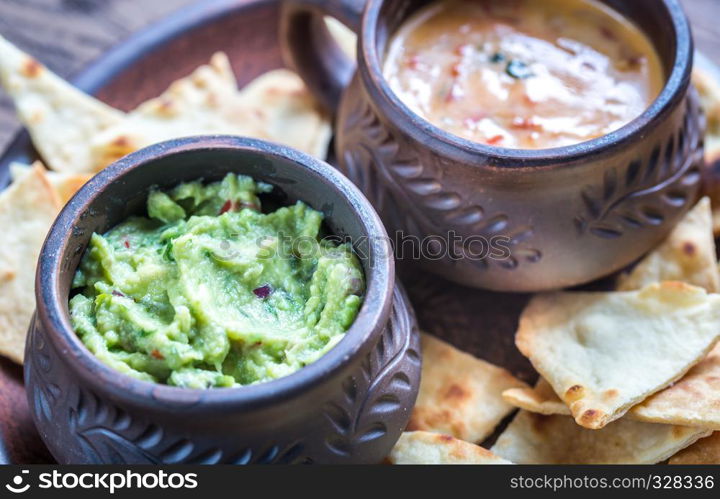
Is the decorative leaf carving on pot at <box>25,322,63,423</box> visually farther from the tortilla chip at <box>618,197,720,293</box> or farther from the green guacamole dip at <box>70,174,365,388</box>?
the tortilla chip at <box>618,197,720,293</box>

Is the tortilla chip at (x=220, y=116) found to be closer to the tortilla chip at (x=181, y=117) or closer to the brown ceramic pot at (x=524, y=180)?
the tortilla chip at (x=181, y=117)

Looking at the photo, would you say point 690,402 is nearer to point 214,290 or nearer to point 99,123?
point 214,290

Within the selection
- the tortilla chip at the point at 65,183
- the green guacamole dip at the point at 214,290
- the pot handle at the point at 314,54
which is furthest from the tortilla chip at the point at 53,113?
the green guacamole dip at the point at 214,290

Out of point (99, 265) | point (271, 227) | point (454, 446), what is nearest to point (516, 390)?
point (454, 446)

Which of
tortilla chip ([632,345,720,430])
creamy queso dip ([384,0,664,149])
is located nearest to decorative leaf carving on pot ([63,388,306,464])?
tortilla chip ([632,345,720,430])

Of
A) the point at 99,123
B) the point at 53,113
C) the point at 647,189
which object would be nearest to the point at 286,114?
the point at 99,123

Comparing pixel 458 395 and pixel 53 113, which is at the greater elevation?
pixel 53 113

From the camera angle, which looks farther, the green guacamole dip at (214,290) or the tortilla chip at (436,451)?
the tortilla chip at (436,451)
